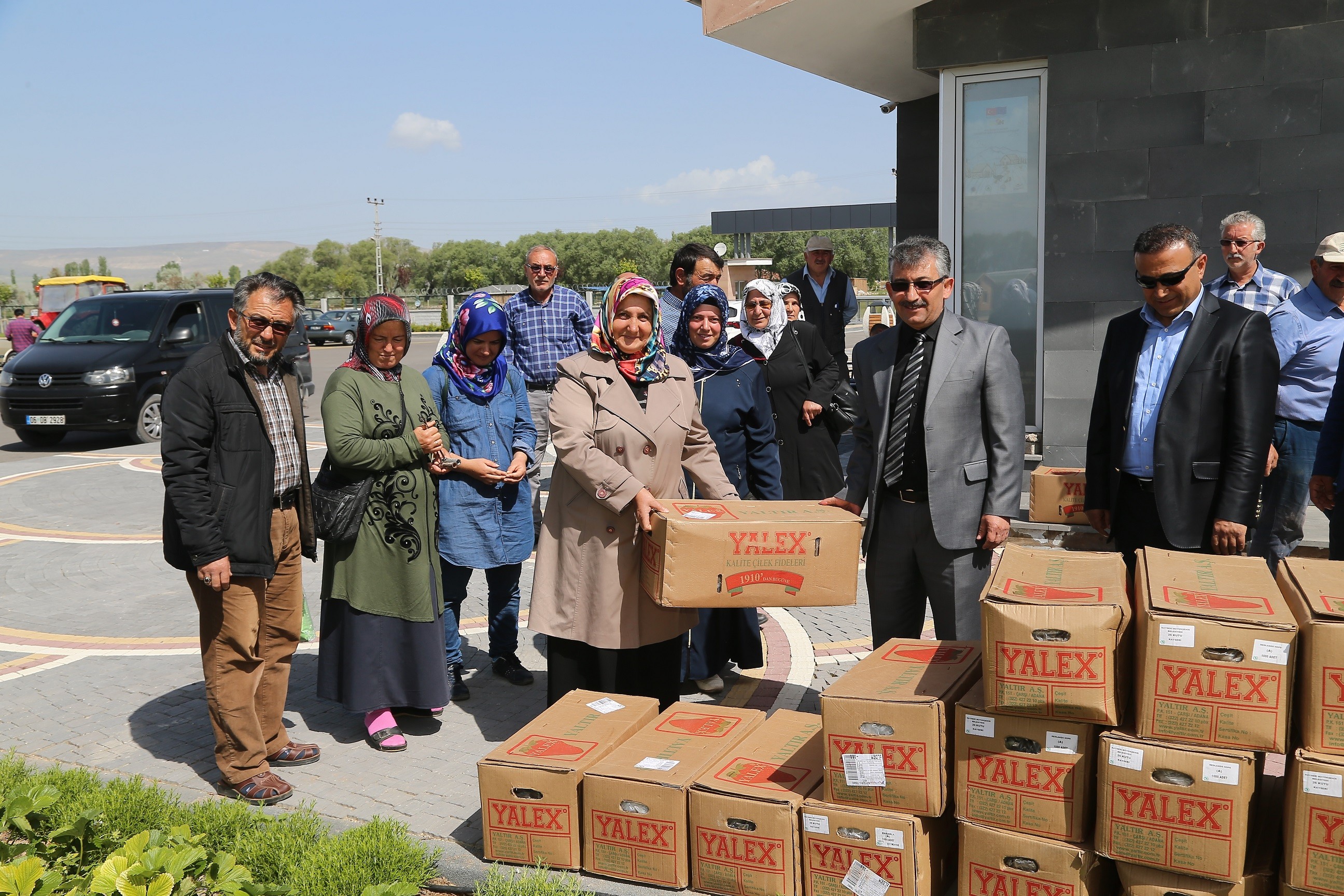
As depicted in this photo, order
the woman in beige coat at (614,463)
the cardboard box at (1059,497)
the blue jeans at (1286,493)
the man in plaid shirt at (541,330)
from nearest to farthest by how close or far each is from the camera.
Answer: the woman in beige coat at (614,463), the blue jeans at (1286,493), the cardboard box at (1059,497), the man in plaid shirt at (541,330)

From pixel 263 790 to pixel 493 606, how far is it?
1.51 metres

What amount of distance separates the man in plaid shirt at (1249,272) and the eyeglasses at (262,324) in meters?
4.64

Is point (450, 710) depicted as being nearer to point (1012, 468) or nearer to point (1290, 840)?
point (1012, 468)

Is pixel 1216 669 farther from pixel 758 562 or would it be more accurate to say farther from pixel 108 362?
pixel 108 362

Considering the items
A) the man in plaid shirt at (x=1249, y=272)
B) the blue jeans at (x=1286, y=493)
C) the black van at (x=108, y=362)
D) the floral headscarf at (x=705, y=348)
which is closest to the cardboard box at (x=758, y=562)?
the floral headscarf at (x=705, y=348)

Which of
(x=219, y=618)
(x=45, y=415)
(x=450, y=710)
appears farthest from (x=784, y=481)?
(x=45, y=415)

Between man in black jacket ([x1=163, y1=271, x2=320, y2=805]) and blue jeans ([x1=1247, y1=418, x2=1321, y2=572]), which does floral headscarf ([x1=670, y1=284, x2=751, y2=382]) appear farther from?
blue jeans ([x1=1247, y1=418, x2=1321, y2=572])

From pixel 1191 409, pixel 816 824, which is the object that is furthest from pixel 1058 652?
pixel 1191 409

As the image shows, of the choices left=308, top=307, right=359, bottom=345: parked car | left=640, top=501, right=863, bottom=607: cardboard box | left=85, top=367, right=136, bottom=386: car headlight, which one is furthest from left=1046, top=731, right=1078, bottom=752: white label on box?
left=308, top=307, right=359, bottom=345: parked car

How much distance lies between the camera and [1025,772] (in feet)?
9.48

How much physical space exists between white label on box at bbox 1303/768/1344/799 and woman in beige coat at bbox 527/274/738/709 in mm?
2278

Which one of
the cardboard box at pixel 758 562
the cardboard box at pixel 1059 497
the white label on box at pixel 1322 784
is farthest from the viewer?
the cardboard box at pixel 1059 497

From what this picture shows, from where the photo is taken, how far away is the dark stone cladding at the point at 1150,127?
6.80 metres

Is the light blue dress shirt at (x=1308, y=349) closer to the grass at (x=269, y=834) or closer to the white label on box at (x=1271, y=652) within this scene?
the white label on box at (x=1271, y=652)
